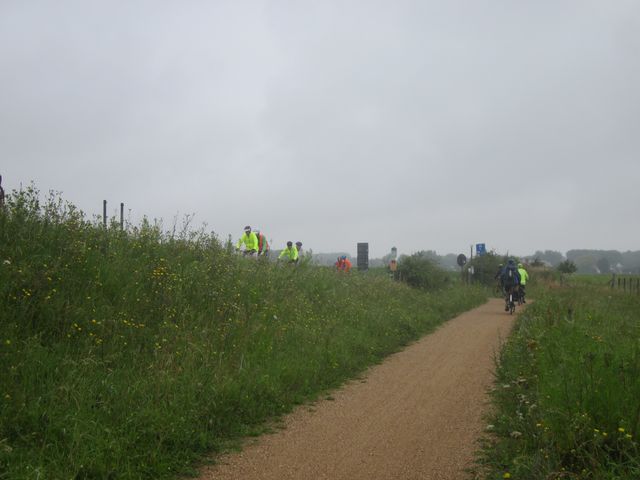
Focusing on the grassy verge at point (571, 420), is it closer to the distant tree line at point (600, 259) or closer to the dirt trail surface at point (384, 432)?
the dirt trail surface at point (384, 432)

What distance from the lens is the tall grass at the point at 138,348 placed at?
15.8 feet

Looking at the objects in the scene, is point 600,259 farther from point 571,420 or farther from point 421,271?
point 571,420

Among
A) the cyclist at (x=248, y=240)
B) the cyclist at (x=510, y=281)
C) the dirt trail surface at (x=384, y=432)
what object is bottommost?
the dirt trail surface at (x=384, y=432)

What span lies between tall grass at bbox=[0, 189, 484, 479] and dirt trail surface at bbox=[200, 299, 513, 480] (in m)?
0.42

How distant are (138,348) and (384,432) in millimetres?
3021

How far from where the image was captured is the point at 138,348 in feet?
22.1

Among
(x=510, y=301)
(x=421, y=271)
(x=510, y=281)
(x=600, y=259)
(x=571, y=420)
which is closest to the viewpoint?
(x=571, y=420)

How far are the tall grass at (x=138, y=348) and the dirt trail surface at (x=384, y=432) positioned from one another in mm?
418

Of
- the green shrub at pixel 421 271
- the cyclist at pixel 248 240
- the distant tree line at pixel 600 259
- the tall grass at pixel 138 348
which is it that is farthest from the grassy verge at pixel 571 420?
the distant tree line at pixel 600 259

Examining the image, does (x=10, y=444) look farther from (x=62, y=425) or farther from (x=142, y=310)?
(x=142, y=310)

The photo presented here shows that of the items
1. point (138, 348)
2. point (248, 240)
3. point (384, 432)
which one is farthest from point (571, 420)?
point (248, 240)

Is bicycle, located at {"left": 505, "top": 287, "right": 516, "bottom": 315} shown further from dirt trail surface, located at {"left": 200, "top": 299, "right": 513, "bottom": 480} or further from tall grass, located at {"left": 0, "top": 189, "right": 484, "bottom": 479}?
dirt trail surface, located at {"left": 200, "top": 299, "right": 513, "bottom": 480}

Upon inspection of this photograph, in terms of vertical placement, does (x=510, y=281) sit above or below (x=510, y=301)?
above

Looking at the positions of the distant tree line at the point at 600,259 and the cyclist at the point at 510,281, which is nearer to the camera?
the cyclist at the point at 510,281
